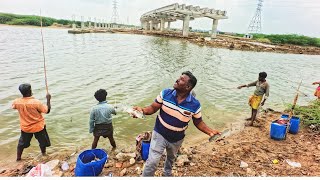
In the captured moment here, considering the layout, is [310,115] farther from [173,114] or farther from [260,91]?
[173,114]

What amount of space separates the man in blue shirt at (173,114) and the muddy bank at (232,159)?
1.03 metres

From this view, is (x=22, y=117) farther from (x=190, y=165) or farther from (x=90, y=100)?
(x=90, y=100)

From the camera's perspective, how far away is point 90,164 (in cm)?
428

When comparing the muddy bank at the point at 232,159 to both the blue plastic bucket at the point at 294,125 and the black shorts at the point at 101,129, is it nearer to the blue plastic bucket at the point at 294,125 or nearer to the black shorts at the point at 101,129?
the blue plastic bucket at the point at 294,125

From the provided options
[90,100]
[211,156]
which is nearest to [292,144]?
[211,156]

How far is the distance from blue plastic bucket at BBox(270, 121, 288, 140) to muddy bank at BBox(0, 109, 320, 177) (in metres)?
0.12

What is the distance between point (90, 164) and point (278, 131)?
4853mm

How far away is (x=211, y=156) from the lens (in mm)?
5652

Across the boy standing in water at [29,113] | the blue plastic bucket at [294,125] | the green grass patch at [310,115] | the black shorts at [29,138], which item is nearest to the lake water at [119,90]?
the black shorts at [29,138]

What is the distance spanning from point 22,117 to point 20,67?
12.5 meters

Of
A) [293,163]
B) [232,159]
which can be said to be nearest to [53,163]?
[232,159]

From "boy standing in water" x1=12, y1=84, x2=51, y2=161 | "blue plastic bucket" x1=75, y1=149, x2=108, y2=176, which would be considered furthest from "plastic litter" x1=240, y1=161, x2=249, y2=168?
"boy standing in water" x1=12, y1=84, x2=51, y2=161

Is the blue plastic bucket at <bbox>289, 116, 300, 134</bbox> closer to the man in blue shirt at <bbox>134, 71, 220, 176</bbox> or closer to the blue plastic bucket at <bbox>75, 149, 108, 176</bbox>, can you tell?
the man in blue shirt at <bbox>134, 71, 220, 176</bbox>

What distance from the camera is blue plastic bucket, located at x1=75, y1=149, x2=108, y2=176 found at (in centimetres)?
430
